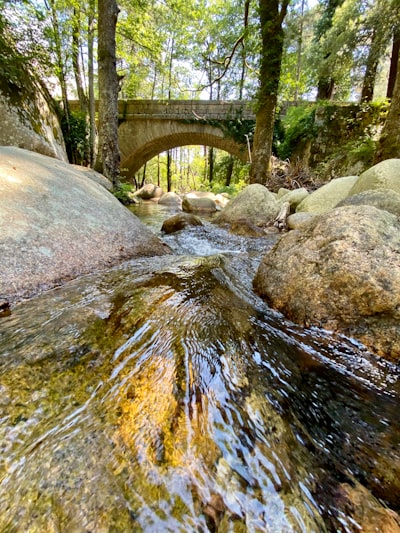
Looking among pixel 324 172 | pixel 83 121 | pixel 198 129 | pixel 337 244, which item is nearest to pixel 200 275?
pixel 337 244

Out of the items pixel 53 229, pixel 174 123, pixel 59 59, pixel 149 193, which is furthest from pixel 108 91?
pixel 149 193

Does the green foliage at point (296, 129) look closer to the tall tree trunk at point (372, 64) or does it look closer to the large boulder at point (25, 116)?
the tall tree trunk at point (372, 64)

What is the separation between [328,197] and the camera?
4.82 meters

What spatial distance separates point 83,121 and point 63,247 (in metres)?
10.2

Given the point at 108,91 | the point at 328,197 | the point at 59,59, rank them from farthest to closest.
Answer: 1. the point at 59,59
2. the point at 108,91
3. the point at 328,197

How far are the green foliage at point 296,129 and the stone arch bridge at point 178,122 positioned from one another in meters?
1.94

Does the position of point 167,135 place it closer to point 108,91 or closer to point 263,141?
point 108,91

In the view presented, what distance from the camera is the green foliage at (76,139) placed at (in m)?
9.23

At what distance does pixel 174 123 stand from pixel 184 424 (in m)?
13.4

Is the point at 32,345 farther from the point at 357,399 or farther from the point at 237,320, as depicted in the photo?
the point at 357,399

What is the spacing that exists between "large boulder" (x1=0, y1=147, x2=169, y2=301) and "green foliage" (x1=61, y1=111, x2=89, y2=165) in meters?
7.62

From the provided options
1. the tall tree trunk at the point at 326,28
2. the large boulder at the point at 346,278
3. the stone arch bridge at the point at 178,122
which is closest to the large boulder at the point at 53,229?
the large boulder at the point at 346,278

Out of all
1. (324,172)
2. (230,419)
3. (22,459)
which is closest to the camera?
(22,459)

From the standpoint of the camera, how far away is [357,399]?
1.08m
